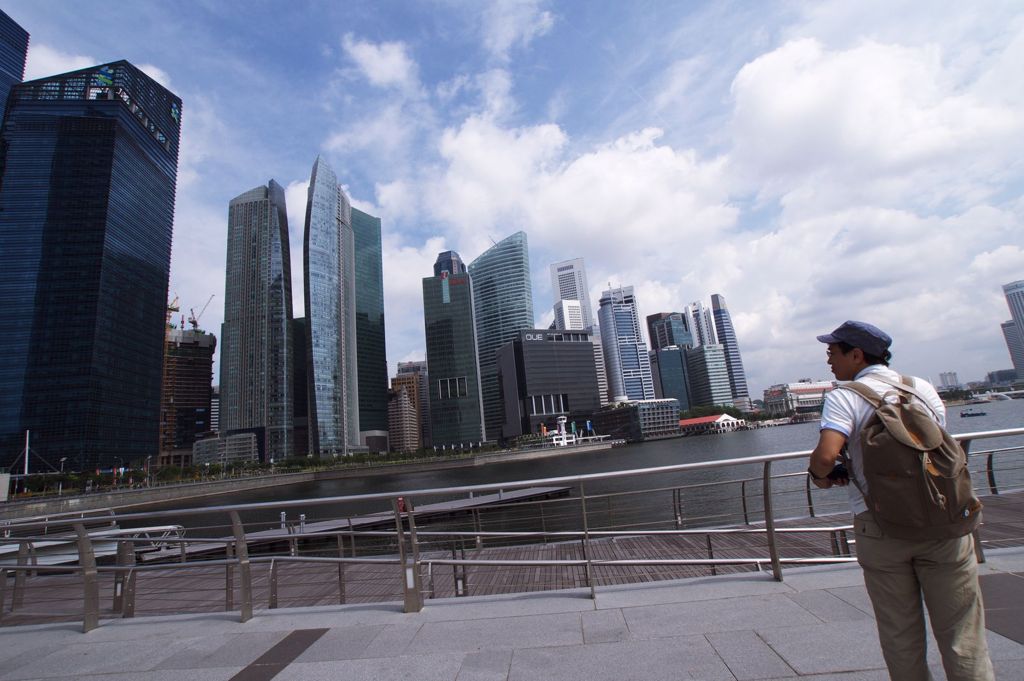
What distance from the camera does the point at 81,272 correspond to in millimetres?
102062

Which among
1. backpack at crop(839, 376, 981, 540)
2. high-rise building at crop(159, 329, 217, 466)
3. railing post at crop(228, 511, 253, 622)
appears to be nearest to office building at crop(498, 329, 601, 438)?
high-rise building at crop(159, 329, 217, 466)

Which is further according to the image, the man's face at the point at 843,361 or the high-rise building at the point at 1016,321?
the high-rise building at the point at 1016,321

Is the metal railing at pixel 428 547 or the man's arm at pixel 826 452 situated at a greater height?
the man's arm at pixel 826 452

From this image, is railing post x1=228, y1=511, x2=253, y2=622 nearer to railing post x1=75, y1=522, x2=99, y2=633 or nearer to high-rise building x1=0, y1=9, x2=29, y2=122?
railing post x1=75, y1=522, x2=99, y2=633

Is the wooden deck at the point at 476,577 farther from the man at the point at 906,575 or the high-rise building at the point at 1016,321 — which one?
the high-rise building at the point at 1016,321

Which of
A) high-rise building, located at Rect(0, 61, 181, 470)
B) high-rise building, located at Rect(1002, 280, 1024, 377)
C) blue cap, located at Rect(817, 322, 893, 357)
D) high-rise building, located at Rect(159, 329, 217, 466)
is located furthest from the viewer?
high-rise building, located at Rect(159, 329, 217, 466)

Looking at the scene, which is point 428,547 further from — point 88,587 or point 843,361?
point 843,361

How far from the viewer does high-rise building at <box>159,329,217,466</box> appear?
181250mm

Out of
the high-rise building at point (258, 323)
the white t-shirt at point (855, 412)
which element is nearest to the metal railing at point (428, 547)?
the white t-shirt at point (855, 412)

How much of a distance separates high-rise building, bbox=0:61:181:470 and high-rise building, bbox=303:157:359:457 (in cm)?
3556

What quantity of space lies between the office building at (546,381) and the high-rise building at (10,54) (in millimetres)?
136415

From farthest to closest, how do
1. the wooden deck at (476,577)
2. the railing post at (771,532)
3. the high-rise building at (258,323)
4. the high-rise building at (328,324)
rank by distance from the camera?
the high-rise building at (258,323), the high-rise building at (328,324), the wooden deck at (476,577), the railing post at (771,532)

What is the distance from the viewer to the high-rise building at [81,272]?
96688 mm

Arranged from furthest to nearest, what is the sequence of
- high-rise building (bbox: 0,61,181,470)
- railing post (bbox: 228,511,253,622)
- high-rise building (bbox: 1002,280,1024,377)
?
high-rise building (bbox: 1002,280,1024,377), high-rise building (bbox: 0,61,181,470), railing post (bbox: 228,511,253,622)
